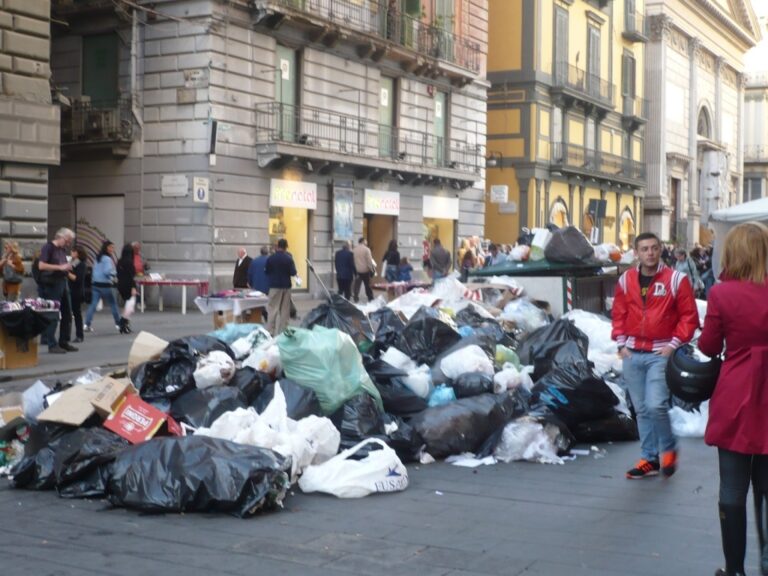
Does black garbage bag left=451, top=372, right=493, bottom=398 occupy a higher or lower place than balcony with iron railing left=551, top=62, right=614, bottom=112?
lower

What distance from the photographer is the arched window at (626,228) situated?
49.8m

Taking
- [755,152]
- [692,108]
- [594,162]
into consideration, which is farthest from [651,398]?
[755,152]

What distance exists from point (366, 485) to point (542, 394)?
2347mm

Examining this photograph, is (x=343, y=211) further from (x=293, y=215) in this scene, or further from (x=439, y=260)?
(x=439, y=260)

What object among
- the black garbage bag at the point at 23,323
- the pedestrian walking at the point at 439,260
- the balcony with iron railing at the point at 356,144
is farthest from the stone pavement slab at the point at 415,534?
the pedestrian walking at the point at 439,260

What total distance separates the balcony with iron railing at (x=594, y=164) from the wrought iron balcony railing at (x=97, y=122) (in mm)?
20194

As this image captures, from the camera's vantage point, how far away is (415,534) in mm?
5688

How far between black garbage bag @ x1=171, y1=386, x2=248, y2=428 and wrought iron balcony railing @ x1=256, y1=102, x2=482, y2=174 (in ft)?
57.6

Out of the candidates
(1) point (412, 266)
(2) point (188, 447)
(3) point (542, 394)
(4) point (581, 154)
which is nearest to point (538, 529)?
(2) point (188, 447)

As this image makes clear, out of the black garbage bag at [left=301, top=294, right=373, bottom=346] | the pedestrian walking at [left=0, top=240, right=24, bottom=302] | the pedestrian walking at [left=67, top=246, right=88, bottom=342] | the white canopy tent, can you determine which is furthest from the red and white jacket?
the pedestrian walking at [left=0, top=240, right=24, bottom=302]

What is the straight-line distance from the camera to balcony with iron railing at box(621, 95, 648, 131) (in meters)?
49.2

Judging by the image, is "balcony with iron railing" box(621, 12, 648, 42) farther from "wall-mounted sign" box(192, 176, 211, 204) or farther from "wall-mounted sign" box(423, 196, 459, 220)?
"wall-mounted sign" box(192, 176, 211, 204)

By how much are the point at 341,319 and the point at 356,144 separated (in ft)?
61.5

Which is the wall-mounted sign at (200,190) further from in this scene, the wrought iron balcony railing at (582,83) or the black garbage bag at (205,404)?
the wrought iron balcony railing at (582,83)
